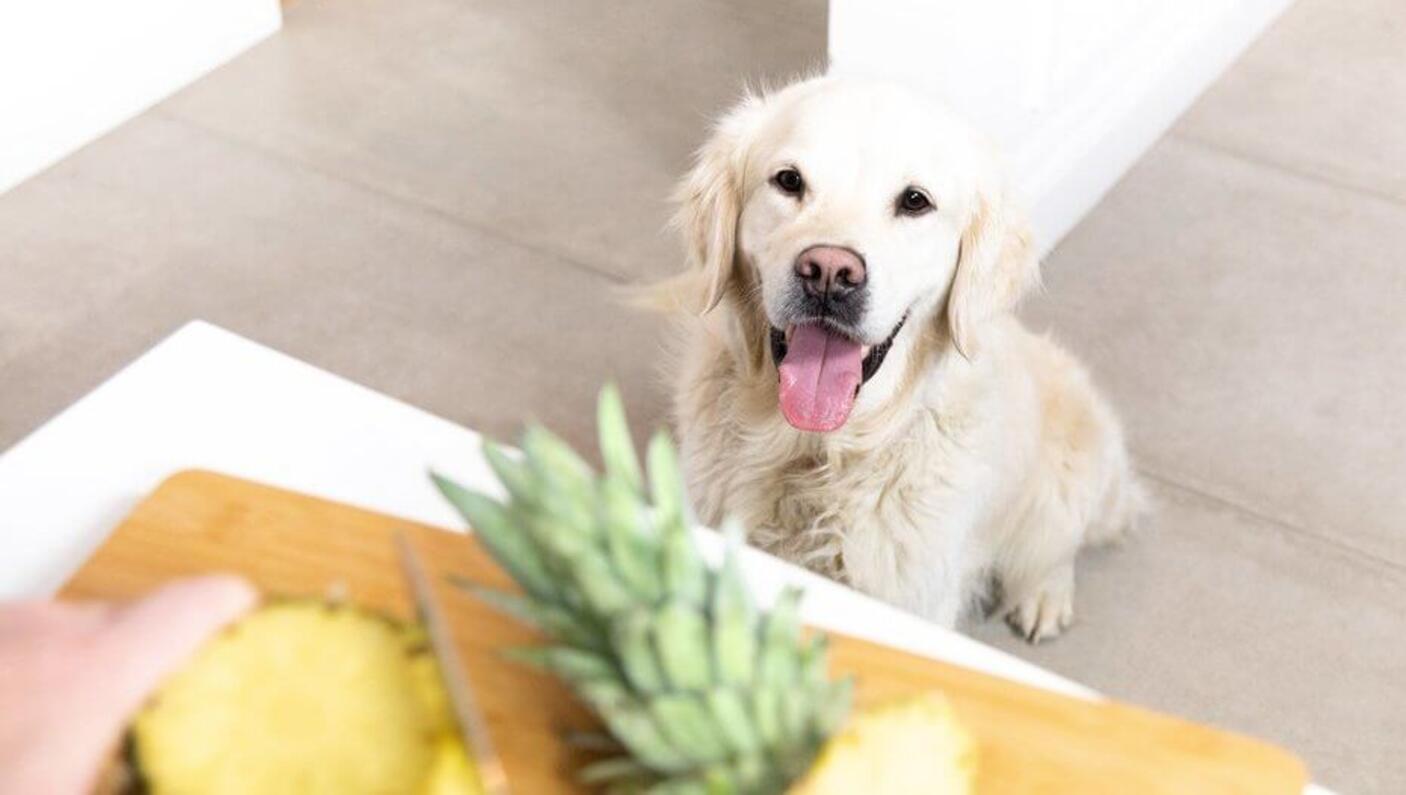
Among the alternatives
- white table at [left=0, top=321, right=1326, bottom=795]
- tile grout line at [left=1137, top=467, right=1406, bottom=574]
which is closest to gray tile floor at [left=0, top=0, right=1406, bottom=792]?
tile grout line at [left=1137, top=467, right=1406, bottom=574]

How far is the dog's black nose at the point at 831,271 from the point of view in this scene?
5.41 ft

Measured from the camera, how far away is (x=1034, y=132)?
265 centimetres

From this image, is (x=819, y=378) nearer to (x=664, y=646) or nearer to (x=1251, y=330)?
(x=664, y=646)

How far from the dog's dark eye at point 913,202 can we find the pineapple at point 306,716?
1029 mm

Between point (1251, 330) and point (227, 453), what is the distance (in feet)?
6.38

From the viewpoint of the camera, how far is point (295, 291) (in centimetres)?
274

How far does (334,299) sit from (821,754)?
208 centimetres

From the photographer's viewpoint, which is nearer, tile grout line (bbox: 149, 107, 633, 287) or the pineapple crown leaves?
the pineapple crown leaves

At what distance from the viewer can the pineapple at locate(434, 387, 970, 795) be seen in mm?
781

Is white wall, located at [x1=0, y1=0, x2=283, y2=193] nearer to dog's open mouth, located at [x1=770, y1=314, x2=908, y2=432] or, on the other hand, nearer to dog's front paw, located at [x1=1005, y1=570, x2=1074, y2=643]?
dog's open mouth, located at [x1=770, y1=314, x2=908, y2=432]

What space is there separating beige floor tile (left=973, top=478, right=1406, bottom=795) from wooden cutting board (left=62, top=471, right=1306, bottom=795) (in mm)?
1150

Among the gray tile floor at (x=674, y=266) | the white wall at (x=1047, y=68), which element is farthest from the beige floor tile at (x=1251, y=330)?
the white wall at (x=1047, y=68)

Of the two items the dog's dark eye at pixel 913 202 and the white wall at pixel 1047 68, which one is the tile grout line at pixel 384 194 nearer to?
the white wall at pixel 1047 68

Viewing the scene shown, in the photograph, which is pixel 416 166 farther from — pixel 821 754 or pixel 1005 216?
pixel 821 754
